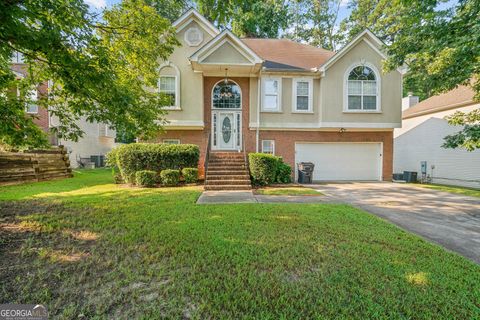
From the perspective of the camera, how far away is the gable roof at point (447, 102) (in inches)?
530

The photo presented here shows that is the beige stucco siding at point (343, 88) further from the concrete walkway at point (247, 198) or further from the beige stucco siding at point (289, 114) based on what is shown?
the concrete walkway at point (247, 198)

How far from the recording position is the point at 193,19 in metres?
12.3

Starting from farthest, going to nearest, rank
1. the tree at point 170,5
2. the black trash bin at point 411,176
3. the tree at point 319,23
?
1. the tree at point 319,23
2. the black trash bin at point 411,176
3. the tree at point 170,5

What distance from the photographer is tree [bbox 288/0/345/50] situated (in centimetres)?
2452

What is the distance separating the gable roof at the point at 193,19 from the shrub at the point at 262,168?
23.6 ft

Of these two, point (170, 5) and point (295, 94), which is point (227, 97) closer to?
point (295, 94)

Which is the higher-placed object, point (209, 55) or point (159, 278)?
point (209, 55)

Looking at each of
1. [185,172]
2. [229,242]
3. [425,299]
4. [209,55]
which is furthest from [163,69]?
[425,299]

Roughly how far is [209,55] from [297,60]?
219 inches

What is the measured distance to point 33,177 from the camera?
11789 millimetres

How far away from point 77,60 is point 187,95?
7.97 meters

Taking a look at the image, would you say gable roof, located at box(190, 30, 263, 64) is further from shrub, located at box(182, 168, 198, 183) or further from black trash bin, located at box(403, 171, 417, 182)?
black trash bin, located at box(403, 171, 417, 182)

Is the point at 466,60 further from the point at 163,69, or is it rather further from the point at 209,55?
the point at 163,69

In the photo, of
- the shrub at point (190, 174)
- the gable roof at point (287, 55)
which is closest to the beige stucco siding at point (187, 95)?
the shrub at point (190, 174)
